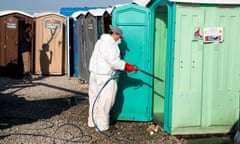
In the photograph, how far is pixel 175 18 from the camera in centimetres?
616

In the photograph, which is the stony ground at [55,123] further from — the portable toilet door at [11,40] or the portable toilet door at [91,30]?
the portable toilet door at [11,40]

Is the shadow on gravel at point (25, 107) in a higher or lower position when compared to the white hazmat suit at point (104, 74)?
lower

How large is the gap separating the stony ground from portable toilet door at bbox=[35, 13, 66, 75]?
8.52 feet

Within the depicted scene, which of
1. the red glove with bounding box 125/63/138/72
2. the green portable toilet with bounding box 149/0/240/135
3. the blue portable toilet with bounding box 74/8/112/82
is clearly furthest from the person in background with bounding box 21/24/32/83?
the green portable toilet with bounding box 149/0/240/135

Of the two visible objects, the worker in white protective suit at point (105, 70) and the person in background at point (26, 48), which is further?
the person in background at point (26, 48)

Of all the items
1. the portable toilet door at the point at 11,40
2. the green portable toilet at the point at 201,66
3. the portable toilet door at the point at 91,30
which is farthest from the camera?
the portable toilet door at the point at 11,40

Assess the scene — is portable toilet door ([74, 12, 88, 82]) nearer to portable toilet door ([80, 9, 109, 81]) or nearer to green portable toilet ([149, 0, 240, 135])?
portable toilet door ([80, 9, 109, 81])

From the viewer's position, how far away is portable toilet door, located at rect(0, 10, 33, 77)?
12984mm

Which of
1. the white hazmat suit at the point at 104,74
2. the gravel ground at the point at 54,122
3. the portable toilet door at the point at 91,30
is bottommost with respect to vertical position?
the gravel ground at the point at 54,122

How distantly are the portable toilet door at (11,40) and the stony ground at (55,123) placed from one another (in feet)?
7.57

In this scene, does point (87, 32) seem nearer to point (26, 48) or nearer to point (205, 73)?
point (26, 48)

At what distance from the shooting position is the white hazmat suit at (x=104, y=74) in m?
6.53

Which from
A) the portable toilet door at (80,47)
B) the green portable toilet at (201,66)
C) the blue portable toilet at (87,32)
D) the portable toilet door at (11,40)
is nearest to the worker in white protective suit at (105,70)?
the green portable toilet at (201,66)

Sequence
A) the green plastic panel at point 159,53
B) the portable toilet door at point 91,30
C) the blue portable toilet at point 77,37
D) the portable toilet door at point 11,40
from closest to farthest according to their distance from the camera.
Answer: the green plastic panel at point 159,53 → the portable toilet door at point 91,30 → the blue portable toilet at point 77,37 → the portable toilet door at point 11,40
